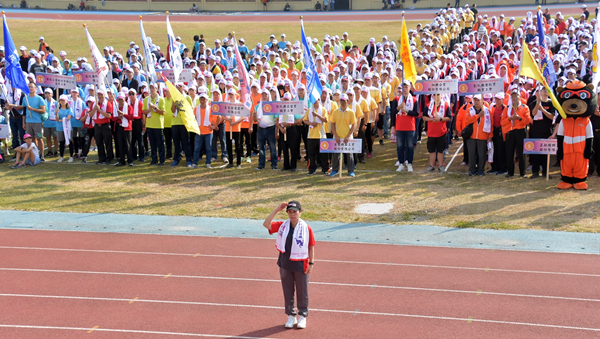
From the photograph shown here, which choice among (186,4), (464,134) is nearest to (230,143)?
(464,134)

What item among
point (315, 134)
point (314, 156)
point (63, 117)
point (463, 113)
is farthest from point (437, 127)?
point (63, 117)

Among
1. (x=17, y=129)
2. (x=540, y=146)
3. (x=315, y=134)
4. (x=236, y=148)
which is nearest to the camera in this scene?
(x=540, y=146)

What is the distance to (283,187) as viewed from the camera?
1622 cm

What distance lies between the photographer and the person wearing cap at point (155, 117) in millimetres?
18062

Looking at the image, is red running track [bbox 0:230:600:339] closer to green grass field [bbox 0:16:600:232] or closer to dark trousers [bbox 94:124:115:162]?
green grass field [bbox 0:16:600:232]

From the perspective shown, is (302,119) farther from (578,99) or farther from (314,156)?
(578,99)

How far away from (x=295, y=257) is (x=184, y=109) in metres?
9.63

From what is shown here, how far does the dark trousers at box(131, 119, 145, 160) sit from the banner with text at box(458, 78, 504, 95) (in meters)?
8.58

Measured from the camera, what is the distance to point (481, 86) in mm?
16234

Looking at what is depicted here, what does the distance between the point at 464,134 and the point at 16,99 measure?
41.4 ft

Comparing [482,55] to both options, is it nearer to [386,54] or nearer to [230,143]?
[386,54]

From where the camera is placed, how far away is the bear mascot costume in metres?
14.8

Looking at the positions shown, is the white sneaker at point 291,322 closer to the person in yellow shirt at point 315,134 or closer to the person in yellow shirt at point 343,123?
the person in yellow shirt at point 343,123

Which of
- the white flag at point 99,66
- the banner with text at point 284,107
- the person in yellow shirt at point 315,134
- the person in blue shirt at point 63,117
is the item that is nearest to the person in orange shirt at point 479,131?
the person in yellow shirt at point 315,134
